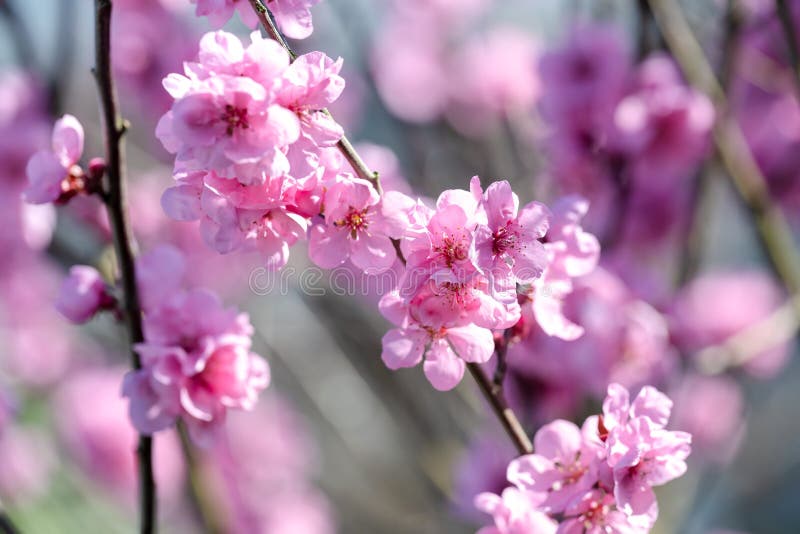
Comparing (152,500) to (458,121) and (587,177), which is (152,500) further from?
(458,121)

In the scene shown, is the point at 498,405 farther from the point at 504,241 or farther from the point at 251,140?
the point at 251,140

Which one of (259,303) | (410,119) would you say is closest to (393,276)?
(410,119)

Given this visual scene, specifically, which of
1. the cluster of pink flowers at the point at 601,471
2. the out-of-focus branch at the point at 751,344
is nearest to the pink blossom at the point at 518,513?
the cluster of pink flowers at the point at 601,471

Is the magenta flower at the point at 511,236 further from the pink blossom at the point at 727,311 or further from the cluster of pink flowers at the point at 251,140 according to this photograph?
the pink blossom at the point at 727,311

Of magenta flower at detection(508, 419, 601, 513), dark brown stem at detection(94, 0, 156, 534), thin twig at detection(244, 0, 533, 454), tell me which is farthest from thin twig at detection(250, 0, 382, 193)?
magenta flower at detection(508, 419, 601, 513)

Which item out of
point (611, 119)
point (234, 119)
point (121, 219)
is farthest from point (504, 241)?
point (611, 119)

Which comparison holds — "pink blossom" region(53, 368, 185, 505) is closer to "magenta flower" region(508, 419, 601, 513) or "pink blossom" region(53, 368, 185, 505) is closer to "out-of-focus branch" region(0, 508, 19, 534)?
"out-of-focus branch" region(0, 508, 19, 534)
